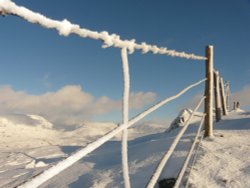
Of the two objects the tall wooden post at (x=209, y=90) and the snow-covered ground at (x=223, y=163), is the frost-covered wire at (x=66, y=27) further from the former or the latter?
the tall wooden post at (x=209, y=90)

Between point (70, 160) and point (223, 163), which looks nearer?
point (70, 160)

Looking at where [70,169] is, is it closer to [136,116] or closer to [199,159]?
[199,159]

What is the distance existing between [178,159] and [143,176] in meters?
0.58

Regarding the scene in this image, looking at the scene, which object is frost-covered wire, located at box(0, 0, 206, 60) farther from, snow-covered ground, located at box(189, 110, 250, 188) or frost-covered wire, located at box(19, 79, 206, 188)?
snow-covered ground, located at box(189, 110, 250, 188)

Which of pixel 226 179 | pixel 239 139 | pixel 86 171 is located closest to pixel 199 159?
pixel 226 179

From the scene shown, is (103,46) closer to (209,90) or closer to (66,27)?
(66,27)

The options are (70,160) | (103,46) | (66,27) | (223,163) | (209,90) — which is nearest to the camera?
(66,27)

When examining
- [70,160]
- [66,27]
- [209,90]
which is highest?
[209,90]

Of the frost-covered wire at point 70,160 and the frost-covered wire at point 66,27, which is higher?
the frost-covered wire at point 66,27

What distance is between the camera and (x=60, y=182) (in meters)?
5.69

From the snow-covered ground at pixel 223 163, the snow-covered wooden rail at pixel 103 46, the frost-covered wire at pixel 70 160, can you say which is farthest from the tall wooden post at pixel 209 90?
the frost-covered wire at pixel 70 160

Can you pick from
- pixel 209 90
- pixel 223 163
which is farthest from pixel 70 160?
pixel 209 90

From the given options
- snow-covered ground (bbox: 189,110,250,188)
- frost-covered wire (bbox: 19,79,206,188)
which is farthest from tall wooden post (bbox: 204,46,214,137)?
frost-covered wire (bbox: 19,79,206,188)

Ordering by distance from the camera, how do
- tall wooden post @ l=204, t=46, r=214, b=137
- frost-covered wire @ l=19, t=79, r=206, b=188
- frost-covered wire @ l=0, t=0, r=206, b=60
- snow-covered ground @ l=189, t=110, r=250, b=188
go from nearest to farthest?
frost-covered wire @ l=0, t=0, r=206, b=60
frost-covered wire @ l=19, t=79, r=206, b=188
snow-covered ground @ l=189, t=110, r=250, b=188
tall wooden post @ l=204, t=46, r=214, b=137
